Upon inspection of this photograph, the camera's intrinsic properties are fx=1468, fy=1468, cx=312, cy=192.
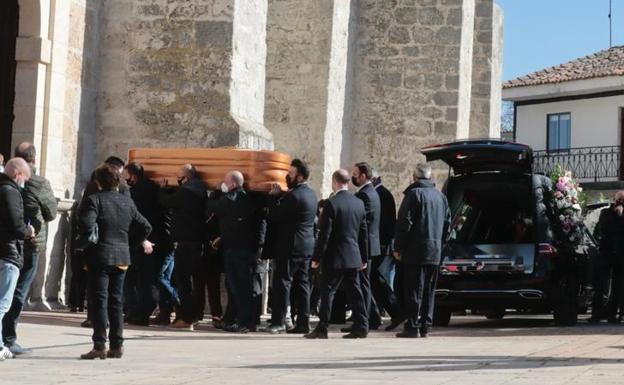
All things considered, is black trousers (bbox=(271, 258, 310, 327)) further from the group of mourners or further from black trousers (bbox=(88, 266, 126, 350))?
black trousers (bbox=(88, 266, 126, 350))

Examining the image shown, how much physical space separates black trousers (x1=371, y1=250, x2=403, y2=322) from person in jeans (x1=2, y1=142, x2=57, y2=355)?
5332 millimetres

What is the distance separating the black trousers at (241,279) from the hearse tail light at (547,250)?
141 inches

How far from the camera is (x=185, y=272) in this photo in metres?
15.5

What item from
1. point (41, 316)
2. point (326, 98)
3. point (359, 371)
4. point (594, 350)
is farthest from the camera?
point (326, 98)

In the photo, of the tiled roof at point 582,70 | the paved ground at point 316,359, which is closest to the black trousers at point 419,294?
the paved ground at point 316,359

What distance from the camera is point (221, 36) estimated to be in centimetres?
1817

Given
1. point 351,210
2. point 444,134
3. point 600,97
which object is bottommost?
point 351,210

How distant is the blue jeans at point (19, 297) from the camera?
38.7 ft

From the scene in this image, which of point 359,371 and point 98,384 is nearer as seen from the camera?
point 98,384

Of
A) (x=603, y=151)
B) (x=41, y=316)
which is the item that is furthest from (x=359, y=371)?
(x=603, y=151)

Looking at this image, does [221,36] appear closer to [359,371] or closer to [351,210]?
[351,210]

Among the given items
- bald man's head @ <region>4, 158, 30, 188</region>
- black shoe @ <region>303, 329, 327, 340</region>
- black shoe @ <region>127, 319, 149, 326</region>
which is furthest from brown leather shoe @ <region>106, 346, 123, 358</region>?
black shoe @ <region>127, 319, 149, 326</region>

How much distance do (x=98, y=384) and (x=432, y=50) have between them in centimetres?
1601

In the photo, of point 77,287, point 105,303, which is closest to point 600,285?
point 77,287
